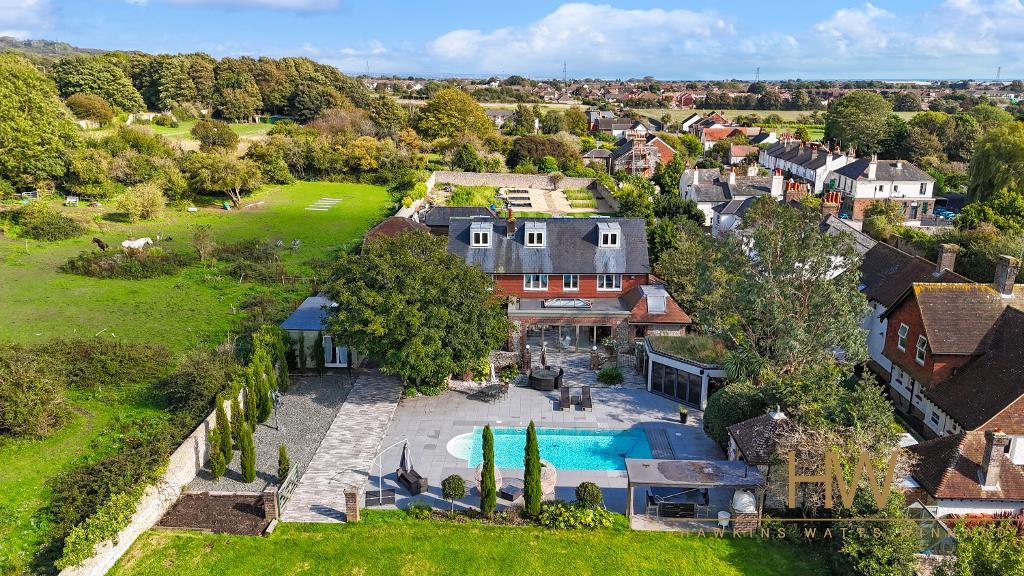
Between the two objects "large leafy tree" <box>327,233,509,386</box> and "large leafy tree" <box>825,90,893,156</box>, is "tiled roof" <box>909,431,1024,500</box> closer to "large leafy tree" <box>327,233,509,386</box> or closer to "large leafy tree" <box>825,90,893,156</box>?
"large leafy tree" <box>327,233,509,386</box>

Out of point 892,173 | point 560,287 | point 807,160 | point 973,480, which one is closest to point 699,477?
point 973,480

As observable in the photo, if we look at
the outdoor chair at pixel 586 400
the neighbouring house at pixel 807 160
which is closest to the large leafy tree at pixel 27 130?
the outdoor chair at pixel 586 400

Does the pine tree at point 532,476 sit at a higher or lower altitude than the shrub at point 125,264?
lower

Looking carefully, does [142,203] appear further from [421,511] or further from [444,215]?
[421,511]

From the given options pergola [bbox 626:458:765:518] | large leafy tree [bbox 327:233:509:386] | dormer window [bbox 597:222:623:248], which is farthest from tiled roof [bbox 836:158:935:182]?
pergola [bbox 626:458:765:518]

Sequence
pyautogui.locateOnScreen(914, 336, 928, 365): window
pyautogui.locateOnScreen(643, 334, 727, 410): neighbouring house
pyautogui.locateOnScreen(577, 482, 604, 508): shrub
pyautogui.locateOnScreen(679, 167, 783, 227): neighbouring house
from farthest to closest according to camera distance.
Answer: pyautogui.locateOnScreen(679, 167, 783, 227): neighbouring house < pyautogui.locateOnScreen(643, 334, 727, 410): neighbouring house < pyautogui.locateOnScreen(914, 336, 928, 365): window < pyautogui.locateOnScreen(577, 482, 604, 508): shrub

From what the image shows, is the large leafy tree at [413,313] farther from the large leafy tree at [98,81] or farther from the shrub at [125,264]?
the large leafy tree at [98,81]
